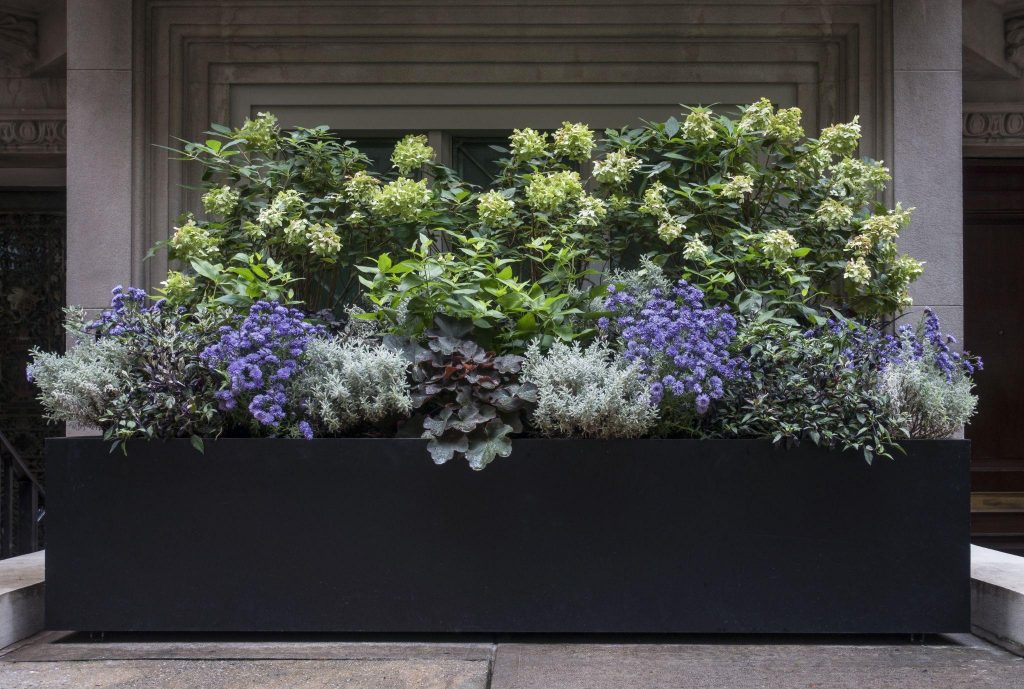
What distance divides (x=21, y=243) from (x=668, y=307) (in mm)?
5673

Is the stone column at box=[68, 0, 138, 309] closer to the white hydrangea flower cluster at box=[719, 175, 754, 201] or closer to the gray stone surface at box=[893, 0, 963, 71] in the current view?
the white hydrangea flower cluster at box=[719, 175, 754, 201]

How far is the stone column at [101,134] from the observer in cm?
530

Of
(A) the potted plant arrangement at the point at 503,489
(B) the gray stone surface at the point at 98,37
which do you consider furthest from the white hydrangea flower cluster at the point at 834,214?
(B) the gray stone surface at the point at 98,37

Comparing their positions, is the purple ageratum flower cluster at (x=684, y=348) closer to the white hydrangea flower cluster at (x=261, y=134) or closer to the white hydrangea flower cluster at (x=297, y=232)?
the white hydrangea flower cluster at (x=297, y=232)

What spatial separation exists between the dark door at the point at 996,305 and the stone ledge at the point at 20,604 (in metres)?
6.18

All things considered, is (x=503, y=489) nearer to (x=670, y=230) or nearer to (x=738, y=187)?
(x=670, y=230)

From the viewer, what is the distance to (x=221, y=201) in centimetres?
481

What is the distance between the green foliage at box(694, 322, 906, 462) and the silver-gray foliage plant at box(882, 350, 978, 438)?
5cm

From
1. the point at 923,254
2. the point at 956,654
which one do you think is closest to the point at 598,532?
the point at 956,654

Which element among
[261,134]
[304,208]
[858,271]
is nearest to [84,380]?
[304,208]

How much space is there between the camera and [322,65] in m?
5.57

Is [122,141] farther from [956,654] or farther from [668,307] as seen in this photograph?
[956,654]

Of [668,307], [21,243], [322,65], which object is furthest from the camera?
[21,243]

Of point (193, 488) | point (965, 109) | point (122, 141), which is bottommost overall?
point (193, 488)
